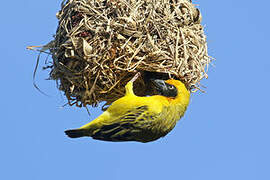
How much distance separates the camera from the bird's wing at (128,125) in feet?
15.9

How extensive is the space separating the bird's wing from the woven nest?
1.24 ft

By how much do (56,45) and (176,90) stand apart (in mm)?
1040

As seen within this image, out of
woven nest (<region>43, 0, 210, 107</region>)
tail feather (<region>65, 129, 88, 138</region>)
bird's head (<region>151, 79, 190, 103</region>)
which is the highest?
woven nest (<region>43, 0, 210, 107</region>)

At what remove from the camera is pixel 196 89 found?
18.2 feet

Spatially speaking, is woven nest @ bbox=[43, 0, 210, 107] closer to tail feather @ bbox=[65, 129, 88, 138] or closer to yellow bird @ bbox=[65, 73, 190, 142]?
yellow bird @ bbox=[65, 73, 190, 142]

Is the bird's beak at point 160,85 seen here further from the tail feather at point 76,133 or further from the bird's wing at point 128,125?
the tail feather at point 76,133

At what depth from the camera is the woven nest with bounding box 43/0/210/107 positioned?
5.04m

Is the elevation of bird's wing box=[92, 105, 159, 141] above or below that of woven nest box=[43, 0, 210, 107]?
below

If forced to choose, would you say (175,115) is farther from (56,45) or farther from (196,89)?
(56,45)

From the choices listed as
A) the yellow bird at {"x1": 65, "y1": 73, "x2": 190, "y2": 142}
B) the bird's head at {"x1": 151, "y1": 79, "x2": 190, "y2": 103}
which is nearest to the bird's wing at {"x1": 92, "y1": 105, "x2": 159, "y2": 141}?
the yellow bird at {"x1": 65, "y1": 73, "x2": 190, "y2": 142}

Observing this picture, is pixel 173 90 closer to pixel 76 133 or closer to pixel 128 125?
pixel 128 125

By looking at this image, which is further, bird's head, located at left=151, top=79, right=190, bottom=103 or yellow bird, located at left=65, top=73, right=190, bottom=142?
bird's head, located at left=151, top=79, right=190, bottom=103

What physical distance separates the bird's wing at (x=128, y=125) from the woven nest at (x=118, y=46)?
38 cm

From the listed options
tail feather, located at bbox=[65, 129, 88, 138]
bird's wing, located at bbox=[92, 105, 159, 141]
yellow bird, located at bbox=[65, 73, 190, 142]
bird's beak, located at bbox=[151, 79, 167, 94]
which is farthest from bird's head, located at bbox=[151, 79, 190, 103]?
tail feather, located at bbox=[65, 129, 88, 138]
